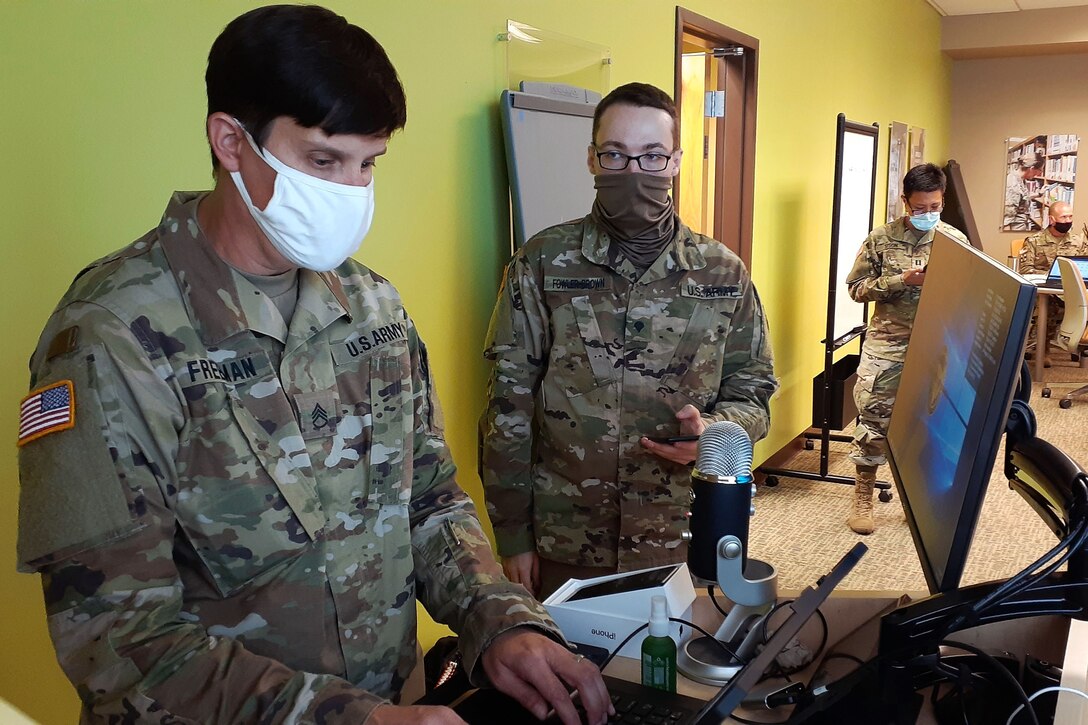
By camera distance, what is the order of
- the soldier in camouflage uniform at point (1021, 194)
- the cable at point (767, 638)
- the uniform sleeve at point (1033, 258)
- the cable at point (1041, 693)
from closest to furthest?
the cable at point (1041, 693) < the cable at point (767, 638) < the uniform sleeve at point (1033, 258) < the soldier in camouflage uniform at point (1021, 194)

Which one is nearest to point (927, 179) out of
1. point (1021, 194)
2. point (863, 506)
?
point (863, 506)

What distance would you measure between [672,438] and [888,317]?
106 inches

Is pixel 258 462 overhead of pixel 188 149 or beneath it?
beneath

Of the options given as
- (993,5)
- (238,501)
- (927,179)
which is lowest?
(238,501)

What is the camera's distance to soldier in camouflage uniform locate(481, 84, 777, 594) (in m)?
1.97

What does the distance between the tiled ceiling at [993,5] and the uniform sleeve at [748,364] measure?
6.76 meters

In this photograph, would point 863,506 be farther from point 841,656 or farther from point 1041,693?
point 1041,693

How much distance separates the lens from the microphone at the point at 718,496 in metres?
1.15

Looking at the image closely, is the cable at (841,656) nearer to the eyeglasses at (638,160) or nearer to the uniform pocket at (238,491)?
the uniform pocket at (238,491)

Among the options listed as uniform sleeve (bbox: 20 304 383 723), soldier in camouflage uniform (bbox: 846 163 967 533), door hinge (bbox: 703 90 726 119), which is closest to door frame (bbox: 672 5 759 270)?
door hinge (bbox: 703 90 726 119)

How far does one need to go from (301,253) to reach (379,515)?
34 centimetres

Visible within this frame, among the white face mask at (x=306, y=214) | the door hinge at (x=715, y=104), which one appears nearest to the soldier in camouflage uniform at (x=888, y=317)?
the door hinge at (x=715, y=104)

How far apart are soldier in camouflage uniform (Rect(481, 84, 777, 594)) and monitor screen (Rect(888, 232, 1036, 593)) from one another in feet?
2.25

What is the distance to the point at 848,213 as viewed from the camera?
5.03m
